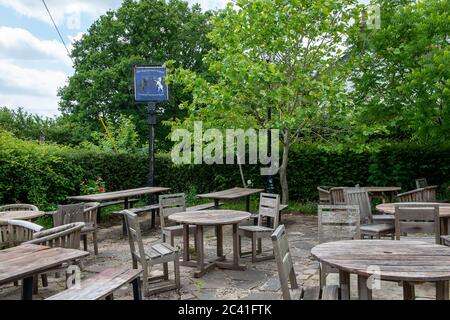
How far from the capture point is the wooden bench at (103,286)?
2820mm

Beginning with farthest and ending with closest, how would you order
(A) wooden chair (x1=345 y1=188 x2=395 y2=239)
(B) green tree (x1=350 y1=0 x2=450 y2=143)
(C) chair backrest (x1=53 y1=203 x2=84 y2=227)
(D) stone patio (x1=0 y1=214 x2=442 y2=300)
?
(B) green tree (x1=350 y1=0 x2=450 y2=143), (C) chair backrest (x1=53 y1=203 x2=84 y2=227), (A) wooden chair (x1=345 y1=188 x2=395 y2=239), (D) stone patio (x1=0 y1=214 x2=442 y2=300)

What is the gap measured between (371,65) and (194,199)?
604 centimetres

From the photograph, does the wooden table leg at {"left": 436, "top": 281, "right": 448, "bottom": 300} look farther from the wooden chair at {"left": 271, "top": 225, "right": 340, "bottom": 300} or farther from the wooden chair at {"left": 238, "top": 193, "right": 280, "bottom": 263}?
the wooden chair at {"left": 238, "top": 193, "right": 280, "bottom": 263}

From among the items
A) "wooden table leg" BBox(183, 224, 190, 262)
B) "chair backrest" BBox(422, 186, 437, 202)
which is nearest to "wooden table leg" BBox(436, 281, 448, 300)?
"wooden table leg" BBox(183, 224, 190, 262)

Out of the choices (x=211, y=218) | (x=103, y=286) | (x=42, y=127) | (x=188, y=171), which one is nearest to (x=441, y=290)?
(x=103, y=286)

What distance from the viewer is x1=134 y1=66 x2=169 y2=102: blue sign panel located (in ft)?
32.3

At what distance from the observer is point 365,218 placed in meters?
6.20

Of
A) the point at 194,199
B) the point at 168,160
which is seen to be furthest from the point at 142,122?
the point at 194,199

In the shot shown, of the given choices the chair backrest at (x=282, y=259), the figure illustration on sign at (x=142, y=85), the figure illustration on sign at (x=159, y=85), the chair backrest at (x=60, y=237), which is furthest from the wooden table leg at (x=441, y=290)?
the figure illustration on sign at (x=142, y=85)

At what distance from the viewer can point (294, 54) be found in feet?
29.9

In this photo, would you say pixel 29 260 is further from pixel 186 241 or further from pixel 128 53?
pixel 128 53

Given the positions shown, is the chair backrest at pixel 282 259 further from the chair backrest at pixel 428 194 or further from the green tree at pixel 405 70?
the green tree at pixel 405 70

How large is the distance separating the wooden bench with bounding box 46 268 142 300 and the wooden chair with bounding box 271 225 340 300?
3.99 feet

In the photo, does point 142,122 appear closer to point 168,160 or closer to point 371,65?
point 168,160
